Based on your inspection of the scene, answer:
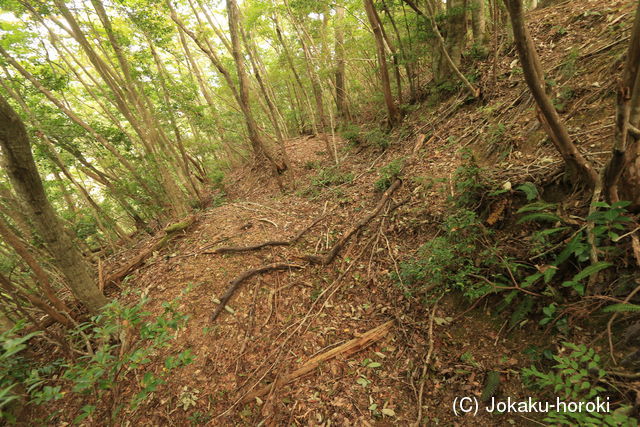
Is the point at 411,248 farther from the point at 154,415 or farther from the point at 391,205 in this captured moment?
the point at 154,415

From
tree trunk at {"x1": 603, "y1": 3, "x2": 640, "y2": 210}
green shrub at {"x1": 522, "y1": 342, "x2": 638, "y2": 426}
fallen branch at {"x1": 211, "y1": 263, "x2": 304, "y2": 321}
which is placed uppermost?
tree trunk at {"x1": 603, "y1": 3, "x2": 640, "y2": 210}

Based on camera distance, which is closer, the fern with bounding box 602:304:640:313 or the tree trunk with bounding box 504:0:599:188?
the fern with bounding box 602:304:640:313

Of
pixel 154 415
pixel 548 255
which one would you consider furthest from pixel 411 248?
pixel 154 415

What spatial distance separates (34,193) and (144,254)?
2.84 metres

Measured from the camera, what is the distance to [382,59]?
23.2ft

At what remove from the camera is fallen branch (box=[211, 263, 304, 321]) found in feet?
12.8

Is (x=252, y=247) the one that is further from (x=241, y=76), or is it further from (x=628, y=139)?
(x=241, y=76)

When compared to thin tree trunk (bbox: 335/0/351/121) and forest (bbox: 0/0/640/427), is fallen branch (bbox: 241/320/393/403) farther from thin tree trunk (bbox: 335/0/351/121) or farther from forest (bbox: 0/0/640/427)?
thin tree trunk (bbox: 335/0/351/121)

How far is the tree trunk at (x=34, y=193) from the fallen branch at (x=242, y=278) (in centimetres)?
150

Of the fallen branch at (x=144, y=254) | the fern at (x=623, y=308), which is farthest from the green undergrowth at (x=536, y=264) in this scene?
the fallen branch at (x=144, y=254)

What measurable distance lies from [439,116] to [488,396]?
6218 millimetres

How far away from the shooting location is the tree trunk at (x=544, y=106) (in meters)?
2.07

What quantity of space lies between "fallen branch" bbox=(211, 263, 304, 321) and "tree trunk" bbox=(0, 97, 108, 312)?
1.50 m

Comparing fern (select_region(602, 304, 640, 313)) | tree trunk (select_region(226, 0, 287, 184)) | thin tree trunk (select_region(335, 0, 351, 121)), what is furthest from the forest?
thin tree trunk (select_region(335, 0, 351, 121))
